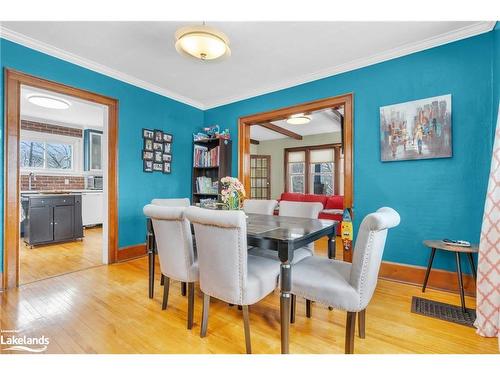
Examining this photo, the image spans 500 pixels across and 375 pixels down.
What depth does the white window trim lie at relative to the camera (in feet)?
16.4

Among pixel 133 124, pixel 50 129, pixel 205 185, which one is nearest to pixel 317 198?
pixel 205 185

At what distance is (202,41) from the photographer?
6.16ft

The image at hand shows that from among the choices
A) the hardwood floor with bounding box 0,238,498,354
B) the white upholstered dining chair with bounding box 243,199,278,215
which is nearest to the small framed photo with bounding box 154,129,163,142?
the white upholstered dining chair with bounding box 243,199,278,215

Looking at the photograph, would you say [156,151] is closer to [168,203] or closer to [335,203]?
[168,203]

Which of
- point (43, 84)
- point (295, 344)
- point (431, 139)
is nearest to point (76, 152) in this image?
point (43, 84)

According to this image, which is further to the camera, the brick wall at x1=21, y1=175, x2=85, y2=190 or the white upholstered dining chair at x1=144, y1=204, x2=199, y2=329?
the brick wall at x1=21, y1=175, x2=85, y2=190

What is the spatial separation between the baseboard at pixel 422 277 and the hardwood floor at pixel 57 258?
3.53 metres

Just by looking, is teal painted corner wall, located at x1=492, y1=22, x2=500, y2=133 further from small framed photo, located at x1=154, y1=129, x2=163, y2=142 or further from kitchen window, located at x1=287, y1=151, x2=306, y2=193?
kitchen window, located at x1=287, y1=151, x2=306, y2=193

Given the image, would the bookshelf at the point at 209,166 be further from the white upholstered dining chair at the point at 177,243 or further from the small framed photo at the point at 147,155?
the white upholstered dining chair at the point at 177,243

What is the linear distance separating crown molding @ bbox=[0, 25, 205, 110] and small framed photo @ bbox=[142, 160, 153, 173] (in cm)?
106

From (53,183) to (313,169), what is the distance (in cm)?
655

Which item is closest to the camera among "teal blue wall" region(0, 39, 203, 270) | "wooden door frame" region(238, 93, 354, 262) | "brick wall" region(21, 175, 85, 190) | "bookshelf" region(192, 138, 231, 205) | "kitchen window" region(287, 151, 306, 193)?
"teal blue wall" region(0, 39, 203, 270)

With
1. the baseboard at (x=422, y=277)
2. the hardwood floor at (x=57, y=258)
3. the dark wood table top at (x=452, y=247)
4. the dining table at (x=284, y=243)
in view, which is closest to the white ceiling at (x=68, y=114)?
the hardwood floor at (x=57, y=258)

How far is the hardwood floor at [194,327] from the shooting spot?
1.54 meters
